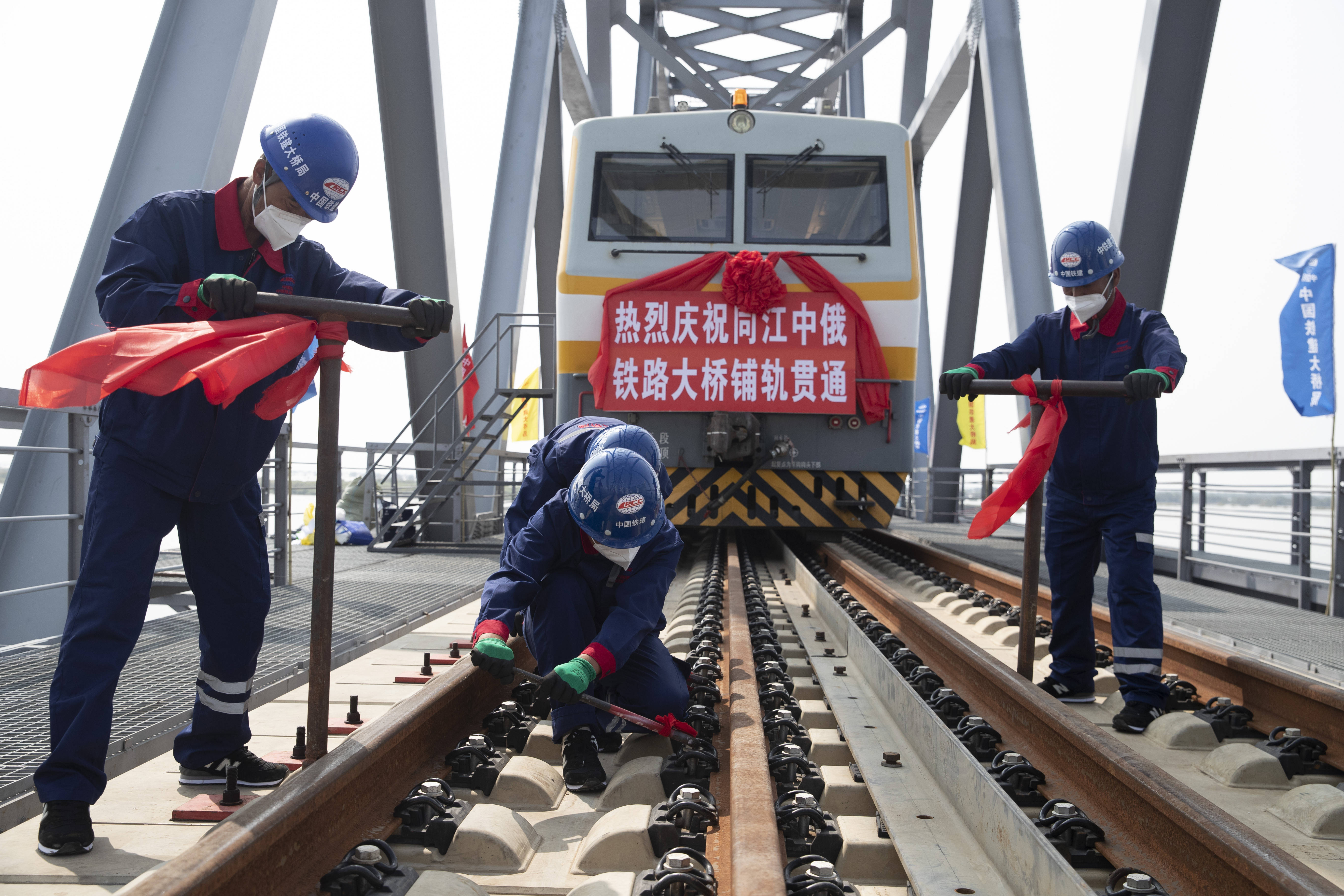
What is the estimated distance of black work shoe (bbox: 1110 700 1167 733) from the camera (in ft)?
10.9

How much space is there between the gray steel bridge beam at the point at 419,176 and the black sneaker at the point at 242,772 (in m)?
7.87

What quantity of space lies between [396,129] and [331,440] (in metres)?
9.75

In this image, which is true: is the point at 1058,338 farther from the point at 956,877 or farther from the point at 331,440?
the point at 331,440

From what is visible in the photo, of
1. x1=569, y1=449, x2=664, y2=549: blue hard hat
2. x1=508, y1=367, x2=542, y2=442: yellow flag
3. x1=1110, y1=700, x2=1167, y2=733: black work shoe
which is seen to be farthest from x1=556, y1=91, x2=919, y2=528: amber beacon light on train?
x1=508, y1=367, x2=542, y2=442: yellow flag

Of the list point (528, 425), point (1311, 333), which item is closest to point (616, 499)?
point (1311, 333)

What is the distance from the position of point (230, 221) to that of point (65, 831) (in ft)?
4.88

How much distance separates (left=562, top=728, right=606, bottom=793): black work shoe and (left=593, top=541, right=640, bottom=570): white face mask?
517 millimetres

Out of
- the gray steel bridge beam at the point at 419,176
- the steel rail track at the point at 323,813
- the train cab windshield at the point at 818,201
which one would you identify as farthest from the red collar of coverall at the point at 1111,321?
the gray steel bridge beam at the point at 419,176

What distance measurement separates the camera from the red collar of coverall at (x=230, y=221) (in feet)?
8.30

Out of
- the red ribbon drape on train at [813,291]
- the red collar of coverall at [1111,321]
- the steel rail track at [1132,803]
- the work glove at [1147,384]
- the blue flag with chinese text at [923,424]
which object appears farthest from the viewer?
the blue flag with chinese text at [923,424]

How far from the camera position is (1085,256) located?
3539 mm

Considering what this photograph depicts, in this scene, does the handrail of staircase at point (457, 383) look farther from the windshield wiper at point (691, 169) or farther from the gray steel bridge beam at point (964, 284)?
the gray steel bridge beam at point (964, 284)

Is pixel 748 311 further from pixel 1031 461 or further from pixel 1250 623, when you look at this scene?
pixel 1031 461

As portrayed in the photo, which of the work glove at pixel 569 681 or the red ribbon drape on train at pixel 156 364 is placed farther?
the work glove at pixel 569 681
